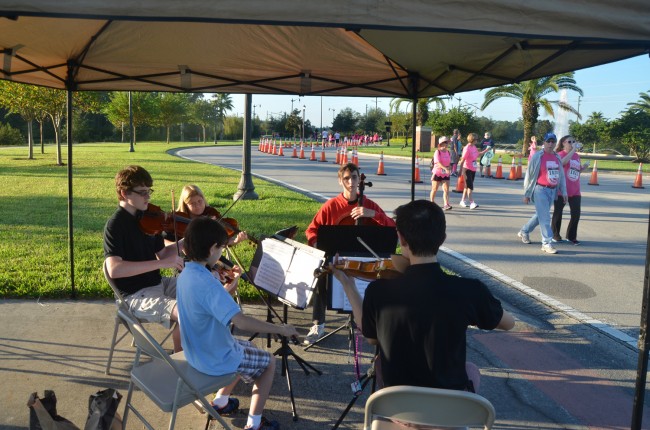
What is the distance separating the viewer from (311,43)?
16.9 feet

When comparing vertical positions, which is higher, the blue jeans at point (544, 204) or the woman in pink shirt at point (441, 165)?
the woman in pink shirt at point (441, 165)

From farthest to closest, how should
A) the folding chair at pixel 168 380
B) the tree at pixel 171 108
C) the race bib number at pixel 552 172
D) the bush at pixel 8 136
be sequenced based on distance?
1. the tree at pixel 171 108
2. the bush at pixel 8 136
3. the race bib number at pixel 552 172
4. the folding chair at pixel 168 380

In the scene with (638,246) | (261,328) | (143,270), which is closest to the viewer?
(261,328)

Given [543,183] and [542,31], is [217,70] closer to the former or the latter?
[542,31]

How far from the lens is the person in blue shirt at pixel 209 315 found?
2.80 metres

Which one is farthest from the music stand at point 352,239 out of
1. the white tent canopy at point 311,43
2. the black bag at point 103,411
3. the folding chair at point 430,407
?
the folding chair at point 430,407

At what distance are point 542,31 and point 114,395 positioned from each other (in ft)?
9.50

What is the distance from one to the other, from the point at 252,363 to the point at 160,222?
6.54 feet

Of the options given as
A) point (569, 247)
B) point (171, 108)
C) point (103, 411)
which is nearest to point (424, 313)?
point (103, 411)

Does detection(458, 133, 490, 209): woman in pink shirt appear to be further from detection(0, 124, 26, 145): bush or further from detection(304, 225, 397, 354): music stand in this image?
detection(0, 124, 26, 145): bush

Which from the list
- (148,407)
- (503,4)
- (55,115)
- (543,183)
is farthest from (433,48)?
(55,115)

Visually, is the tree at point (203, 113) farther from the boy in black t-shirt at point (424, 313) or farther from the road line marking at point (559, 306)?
the boy in black t-shirt at point (424, 313)

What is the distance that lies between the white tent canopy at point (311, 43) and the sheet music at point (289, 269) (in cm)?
143

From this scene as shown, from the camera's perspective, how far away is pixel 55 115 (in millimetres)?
25562
